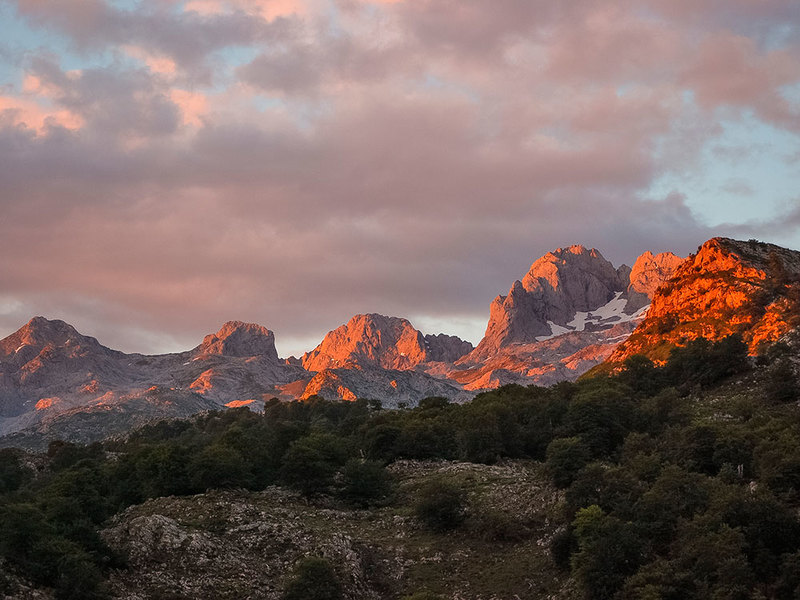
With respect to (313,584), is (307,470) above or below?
above

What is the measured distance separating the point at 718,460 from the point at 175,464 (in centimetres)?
6736

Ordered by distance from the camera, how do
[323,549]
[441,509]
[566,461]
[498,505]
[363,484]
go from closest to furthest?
[323,549], [441,509], [566,461], [498,505], [363,484]

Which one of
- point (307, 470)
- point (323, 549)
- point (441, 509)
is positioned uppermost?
point (307, 470)

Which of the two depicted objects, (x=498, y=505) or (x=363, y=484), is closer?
(x=498, y=505)

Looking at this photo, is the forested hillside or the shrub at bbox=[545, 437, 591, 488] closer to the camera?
the forested hillside

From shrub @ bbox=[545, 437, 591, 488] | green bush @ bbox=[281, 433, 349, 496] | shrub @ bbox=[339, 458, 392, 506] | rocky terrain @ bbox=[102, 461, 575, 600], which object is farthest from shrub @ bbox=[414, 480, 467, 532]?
green bush @ bbox=[281, 433, 349, 496]

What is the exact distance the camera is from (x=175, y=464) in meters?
110

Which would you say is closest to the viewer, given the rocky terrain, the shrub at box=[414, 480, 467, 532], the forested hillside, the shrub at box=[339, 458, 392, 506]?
the forested hillside

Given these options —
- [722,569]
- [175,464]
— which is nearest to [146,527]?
[175,464]

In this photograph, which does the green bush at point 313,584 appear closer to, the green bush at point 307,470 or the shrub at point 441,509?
the shrub at point 441,509

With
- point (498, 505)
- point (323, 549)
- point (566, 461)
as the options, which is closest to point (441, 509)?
point (498, 505)

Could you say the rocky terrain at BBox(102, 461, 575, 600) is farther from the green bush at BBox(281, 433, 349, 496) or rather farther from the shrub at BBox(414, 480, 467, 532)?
the green bush at BBox(281, 433, 349, 496)

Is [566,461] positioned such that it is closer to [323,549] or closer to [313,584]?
[323,549]

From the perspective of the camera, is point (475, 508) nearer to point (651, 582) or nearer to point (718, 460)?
point (718, 460)
